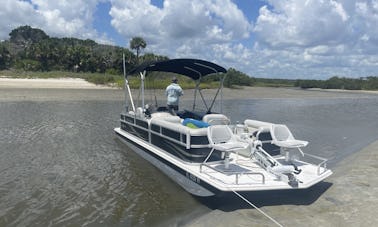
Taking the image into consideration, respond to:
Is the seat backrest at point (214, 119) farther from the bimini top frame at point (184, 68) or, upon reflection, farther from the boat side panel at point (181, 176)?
the boat side panel at point (181, 176)

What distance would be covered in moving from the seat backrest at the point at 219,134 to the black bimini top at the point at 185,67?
10.1 feet

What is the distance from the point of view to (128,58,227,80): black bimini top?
9347 mm

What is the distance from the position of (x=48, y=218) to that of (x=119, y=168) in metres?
3.14

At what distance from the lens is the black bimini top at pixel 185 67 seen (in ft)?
30.7

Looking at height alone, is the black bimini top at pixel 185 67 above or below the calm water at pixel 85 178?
above

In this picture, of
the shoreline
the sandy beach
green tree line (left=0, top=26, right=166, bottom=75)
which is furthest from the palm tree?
the sandy beach

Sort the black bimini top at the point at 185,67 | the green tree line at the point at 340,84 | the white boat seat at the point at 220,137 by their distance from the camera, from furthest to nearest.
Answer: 1. the green tree line at the point at 340,84
2. the black bimini top at the point at 185,67
3. the white boat seat at the point at 220,137

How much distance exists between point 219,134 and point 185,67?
13.3 ft

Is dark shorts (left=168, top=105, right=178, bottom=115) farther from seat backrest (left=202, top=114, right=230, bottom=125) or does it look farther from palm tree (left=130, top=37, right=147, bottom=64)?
palm tree (left=130, top=37, right=147, bottom=64)

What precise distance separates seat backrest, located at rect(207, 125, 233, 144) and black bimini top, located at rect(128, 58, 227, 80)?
10.1 feet

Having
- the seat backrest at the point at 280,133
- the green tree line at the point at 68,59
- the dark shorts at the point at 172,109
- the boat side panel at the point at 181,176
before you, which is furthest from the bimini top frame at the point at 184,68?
the green tree line at the point at 68,59

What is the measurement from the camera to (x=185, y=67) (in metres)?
10.3

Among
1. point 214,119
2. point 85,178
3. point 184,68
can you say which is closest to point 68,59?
point 184,68

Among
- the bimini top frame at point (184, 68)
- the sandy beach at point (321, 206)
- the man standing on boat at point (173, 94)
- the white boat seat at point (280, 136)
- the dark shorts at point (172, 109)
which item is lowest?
the sandy beach at point (321, 206)
